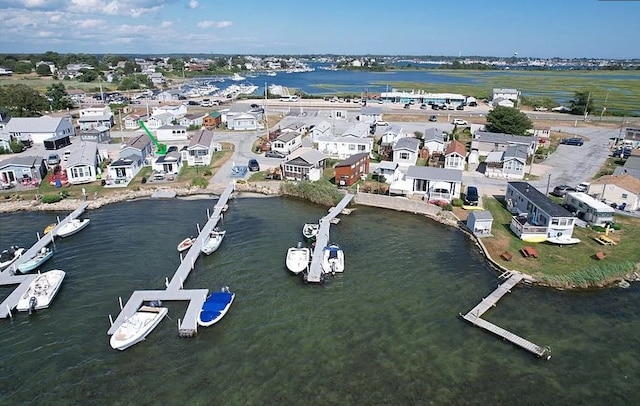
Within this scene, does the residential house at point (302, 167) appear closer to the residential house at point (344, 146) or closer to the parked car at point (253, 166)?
the parked car at point (253, 166)

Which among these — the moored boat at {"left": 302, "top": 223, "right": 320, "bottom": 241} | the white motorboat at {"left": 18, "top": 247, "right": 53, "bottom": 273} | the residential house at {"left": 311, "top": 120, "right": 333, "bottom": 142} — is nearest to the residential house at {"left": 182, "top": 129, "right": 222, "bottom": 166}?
the residential house at {"left": 311, "top": 120, "right": 333, "bottom": 142}

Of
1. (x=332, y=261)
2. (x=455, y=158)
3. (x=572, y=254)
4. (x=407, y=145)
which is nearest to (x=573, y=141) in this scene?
(x=455, y=158)

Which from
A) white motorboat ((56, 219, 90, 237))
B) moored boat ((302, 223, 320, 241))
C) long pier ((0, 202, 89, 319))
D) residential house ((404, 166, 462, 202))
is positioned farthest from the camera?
residential house ((404, 166, 462, 202))

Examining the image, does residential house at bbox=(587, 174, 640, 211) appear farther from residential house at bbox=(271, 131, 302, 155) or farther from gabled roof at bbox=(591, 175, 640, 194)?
residential house at bbox=(271, 131, 302, 155)

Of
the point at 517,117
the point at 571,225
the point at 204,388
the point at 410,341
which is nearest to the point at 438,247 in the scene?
the point at 571,225

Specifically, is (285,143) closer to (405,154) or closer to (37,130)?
(405,154)

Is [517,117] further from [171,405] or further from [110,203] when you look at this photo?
[171,405]

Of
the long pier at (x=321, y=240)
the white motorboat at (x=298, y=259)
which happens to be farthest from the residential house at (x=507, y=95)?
the white motorboat at (x=298, y=259)
